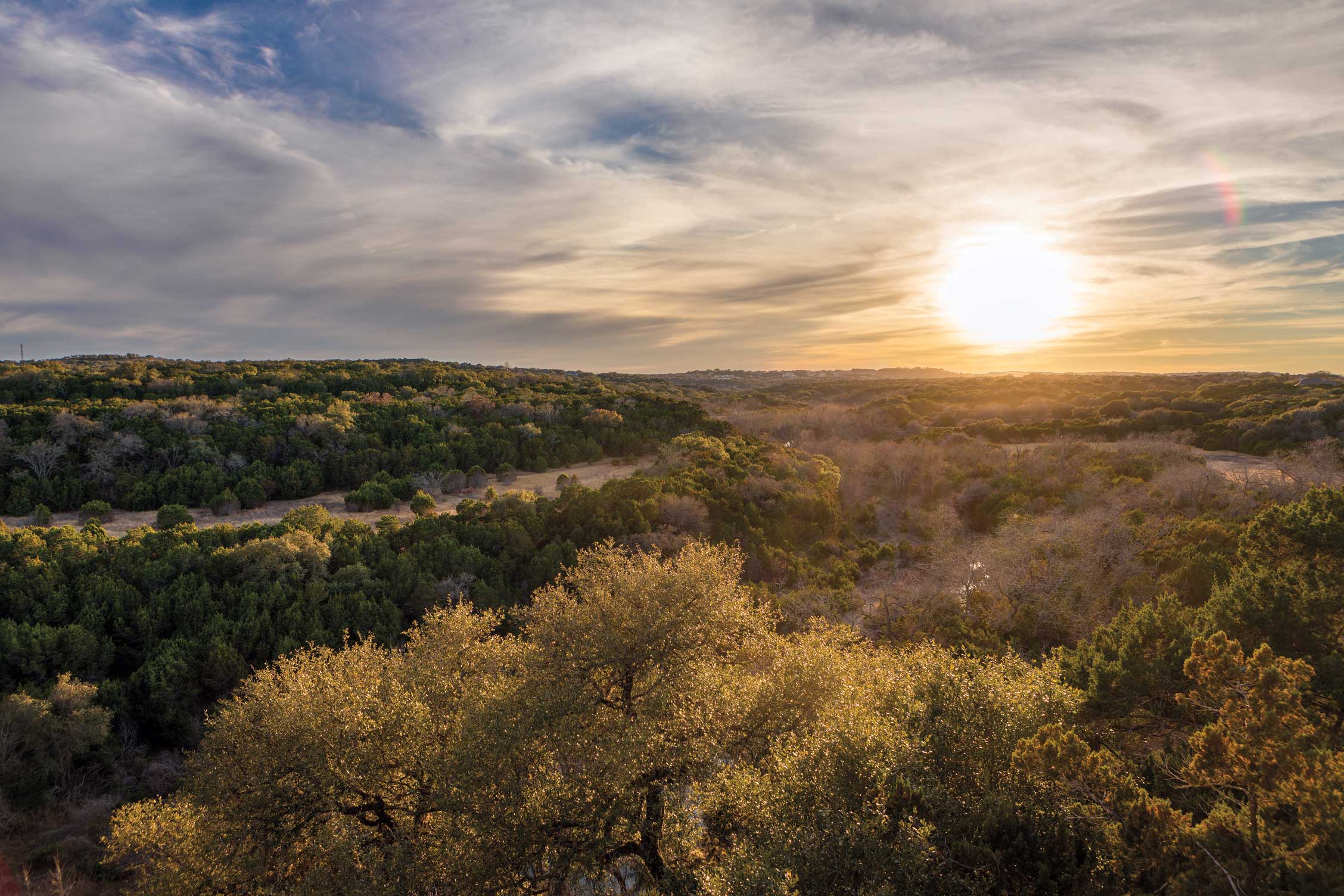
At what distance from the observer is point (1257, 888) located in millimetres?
5492

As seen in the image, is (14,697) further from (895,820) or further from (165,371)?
(165,371)

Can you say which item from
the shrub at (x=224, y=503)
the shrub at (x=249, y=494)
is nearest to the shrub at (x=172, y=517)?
the shrub at (x=224, y=503)

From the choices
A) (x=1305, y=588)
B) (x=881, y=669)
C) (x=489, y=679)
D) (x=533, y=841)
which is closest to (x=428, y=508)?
(x=489, y=679)

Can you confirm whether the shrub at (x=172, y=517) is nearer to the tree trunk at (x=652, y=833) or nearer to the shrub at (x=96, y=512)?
the shrub at (x=96, y=512)

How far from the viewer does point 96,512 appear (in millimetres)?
21609

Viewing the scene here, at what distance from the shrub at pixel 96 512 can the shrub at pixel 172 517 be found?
2574 millimetres

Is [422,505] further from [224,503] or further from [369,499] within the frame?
[224,503]

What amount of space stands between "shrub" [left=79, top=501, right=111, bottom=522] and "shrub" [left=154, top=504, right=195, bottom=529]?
8.44 feet

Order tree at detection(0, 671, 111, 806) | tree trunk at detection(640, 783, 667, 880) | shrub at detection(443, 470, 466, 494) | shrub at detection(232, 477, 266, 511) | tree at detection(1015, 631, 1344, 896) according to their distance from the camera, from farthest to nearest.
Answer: shrub at detection(443, 470, 466, 494) < shrub at detection(232, 477, 266, 511) < tree at detection(0, 671, 111, 806) < tree trunk at detection(640, 783, 667, 880) < tree at detection(1015, 631, 1344, 896)

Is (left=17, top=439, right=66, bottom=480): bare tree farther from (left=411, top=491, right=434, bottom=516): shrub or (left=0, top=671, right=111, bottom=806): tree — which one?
(left=0, top=671, right=111, bottom=806): tree

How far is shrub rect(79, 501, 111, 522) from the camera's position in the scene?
21469 millimetres

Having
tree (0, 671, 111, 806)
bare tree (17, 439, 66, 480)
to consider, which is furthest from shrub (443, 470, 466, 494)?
tree (0, 671, 111, 806)

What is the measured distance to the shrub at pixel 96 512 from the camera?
2147 centimetres

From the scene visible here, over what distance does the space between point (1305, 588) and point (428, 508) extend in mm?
26012
